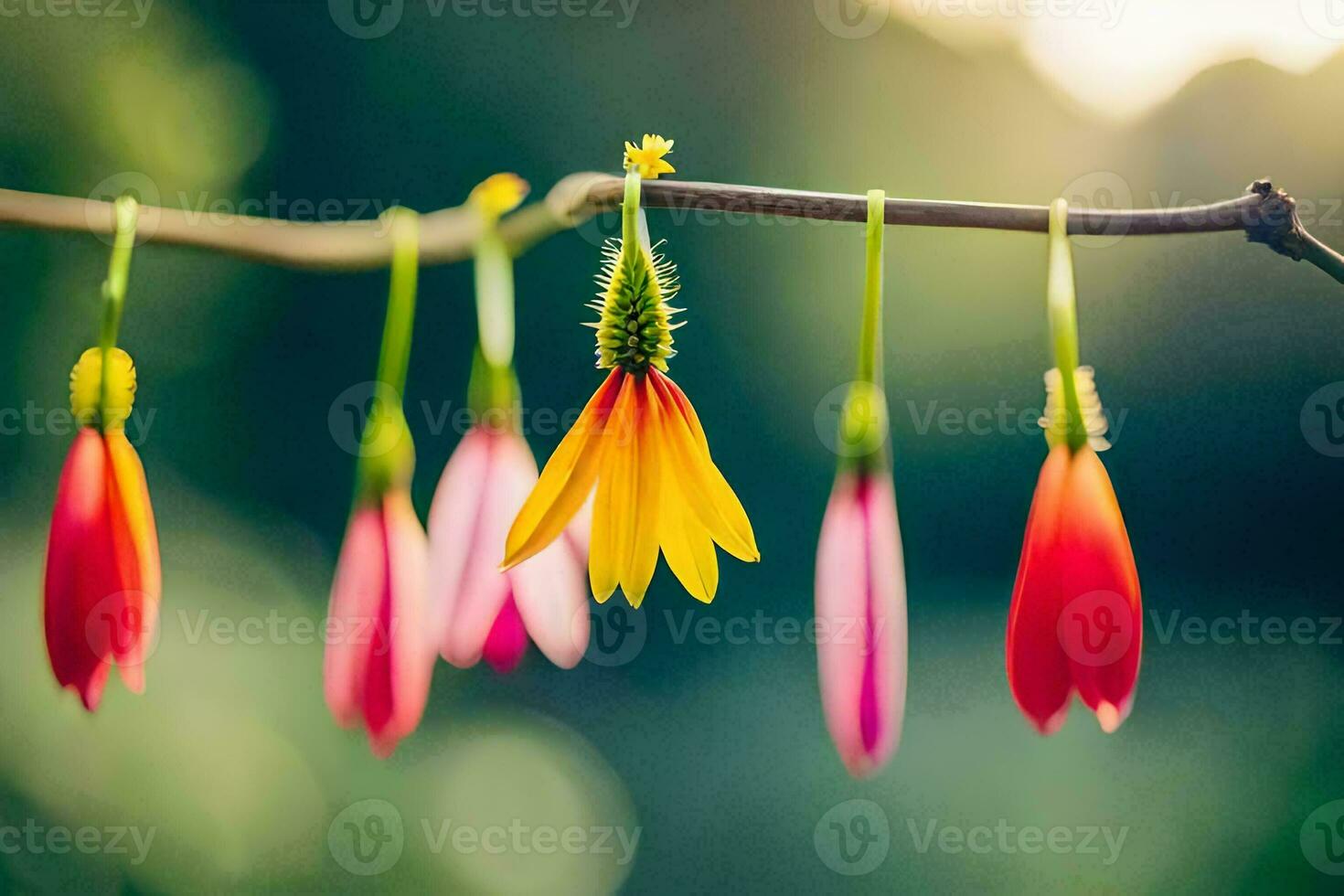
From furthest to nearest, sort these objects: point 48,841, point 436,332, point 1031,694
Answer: point 436,332 < point 48,841 < point 1031,694

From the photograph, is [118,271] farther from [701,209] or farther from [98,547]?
[701,209]

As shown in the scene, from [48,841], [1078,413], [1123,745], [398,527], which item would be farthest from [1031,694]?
[48,841]

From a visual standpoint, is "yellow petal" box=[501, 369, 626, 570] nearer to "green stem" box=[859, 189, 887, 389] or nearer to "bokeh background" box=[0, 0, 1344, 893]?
"green stem" box=[859, 189, 887, 389]

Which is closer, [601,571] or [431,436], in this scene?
[601,571]

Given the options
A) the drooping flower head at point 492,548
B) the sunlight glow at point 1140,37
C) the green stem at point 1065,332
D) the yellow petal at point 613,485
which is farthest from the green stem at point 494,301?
the sunlight glow at point 1140,37

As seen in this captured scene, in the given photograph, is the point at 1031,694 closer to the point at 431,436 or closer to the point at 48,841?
the point at 431,436

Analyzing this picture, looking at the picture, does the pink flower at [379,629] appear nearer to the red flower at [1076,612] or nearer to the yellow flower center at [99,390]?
the yellow flower center at [99,390]

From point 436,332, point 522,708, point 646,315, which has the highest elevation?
point 436,332
